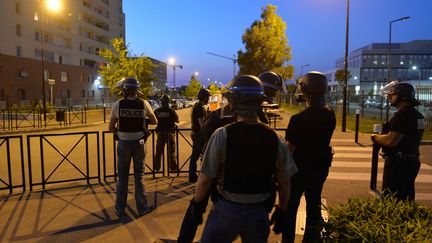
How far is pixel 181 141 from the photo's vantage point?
14570 mm

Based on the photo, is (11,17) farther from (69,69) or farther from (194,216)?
(194,216)

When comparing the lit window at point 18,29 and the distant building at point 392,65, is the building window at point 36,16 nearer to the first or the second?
the lit window at point 18,29

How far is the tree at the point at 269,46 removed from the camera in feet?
102

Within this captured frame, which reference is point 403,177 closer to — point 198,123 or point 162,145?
point 198,123

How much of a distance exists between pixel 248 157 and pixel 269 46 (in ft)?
97.1

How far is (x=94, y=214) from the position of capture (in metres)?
5.41

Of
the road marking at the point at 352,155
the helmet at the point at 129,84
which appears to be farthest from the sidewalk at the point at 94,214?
the road marking at the point at 352,155

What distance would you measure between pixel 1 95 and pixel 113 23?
35.2 m

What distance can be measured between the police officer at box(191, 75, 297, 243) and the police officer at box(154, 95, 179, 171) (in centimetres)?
568

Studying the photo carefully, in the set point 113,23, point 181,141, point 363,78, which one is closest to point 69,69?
point 113,23

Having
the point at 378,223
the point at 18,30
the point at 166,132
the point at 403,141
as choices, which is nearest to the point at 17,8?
the point at 18,30

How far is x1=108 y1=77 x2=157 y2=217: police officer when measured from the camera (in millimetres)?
5109

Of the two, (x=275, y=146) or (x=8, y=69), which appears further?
(x=8, y=69)

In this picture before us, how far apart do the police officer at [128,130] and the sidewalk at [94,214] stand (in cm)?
37
